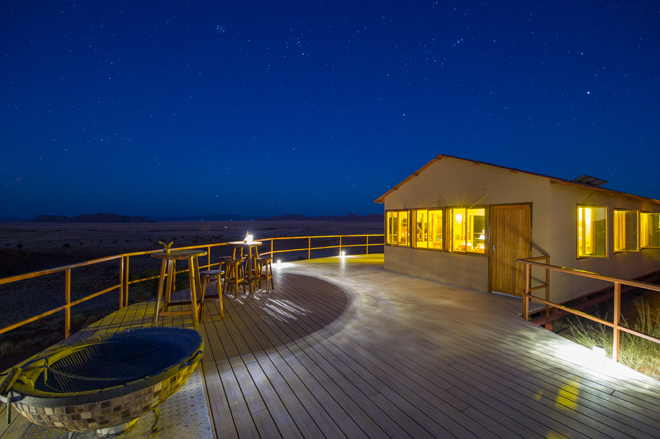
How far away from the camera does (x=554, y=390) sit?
2.71m

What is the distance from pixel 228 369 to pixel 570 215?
6872 mm

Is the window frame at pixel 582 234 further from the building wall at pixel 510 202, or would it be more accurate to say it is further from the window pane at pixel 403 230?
the window pane at pixel 403 230

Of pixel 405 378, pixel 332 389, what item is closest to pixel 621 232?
pixel 405 378

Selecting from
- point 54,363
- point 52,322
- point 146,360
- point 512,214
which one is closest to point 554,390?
point 146,360

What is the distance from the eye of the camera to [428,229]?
832 centimetres

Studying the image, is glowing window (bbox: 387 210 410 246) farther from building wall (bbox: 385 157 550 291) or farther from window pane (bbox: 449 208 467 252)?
window pane (bbox: 449 208 467 252)

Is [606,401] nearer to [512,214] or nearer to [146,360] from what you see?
[146,360]

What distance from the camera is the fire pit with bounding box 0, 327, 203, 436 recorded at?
153 cm

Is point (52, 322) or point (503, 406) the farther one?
point (52, 322)

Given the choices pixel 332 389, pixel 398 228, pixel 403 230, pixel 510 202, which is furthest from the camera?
pixel 398 228

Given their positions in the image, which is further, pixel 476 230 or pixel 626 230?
pixel 626 230

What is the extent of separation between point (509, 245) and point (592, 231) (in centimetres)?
228

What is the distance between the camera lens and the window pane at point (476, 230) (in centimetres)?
695

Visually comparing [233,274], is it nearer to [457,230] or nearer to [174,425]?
[174,425]
